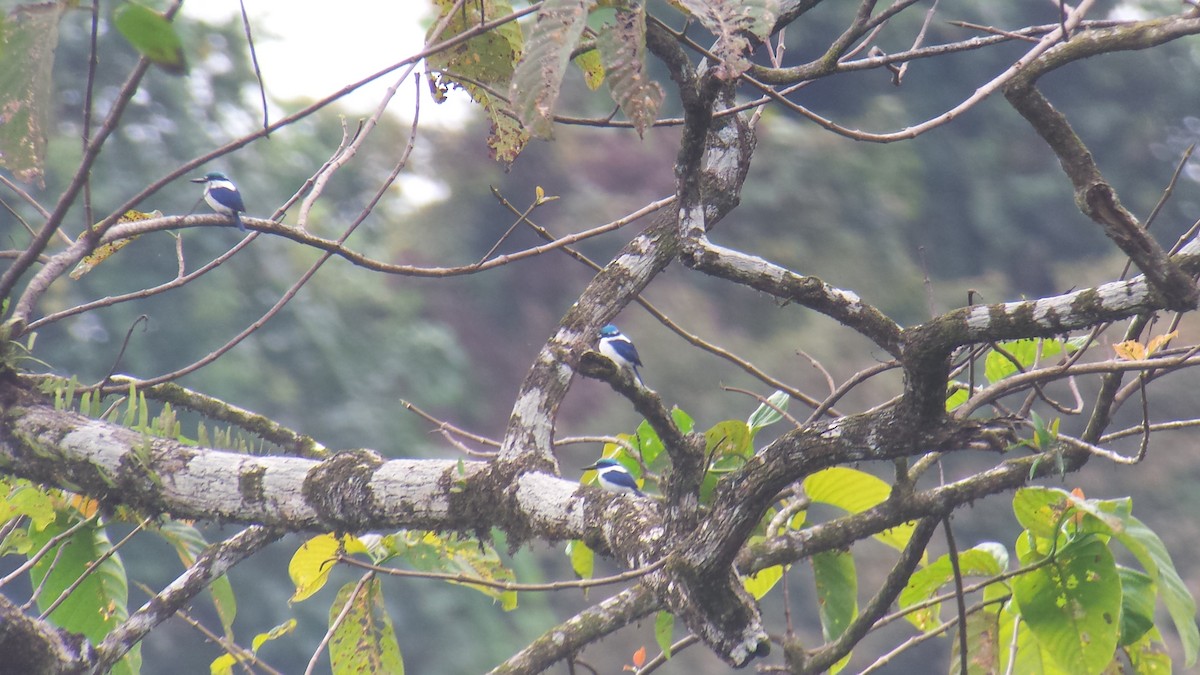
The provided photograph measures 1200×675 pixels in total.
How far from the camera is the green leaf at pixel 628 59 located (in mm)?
1242

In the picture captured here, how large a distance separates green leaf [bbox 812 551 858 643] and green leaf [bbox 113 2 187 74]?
6.66 ft

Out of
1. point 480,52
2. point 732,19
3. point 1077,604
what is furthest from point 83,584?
point 1077,604

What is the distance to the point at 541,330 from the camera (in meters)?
14.3

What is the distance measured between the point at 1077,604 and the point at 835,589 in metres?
0.60

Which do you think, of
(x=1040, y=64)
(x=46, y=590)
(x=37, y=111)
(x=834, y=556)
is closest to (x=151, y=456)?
(x=46, y=590)

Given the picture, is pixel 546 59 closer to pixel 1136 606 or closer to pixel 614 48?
pixel 614 48

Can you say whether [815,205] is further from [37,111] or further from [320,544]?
[37,111]

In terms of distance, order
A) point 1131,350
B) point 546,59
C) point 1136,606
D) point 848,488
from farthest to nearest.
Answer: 1. point 848,488
2. point 1136,606
3. point 1131,350
4. point 546,59

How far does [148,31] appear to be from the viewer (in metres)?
0.76

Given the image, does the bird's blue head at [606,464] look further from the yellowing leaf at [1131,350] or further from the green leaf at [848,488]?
the yellowing leaf at [1131,350]

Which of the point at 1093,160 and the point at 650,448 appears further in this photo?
the point at 650,448

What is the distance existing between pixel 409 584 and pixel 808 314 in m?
6.01

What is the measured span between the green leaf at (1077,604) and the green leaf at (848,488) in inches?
16.6

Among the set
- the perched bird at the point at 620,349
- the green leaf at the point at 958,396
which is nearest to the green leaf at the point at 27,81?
the green leaf at the point at 958,396
